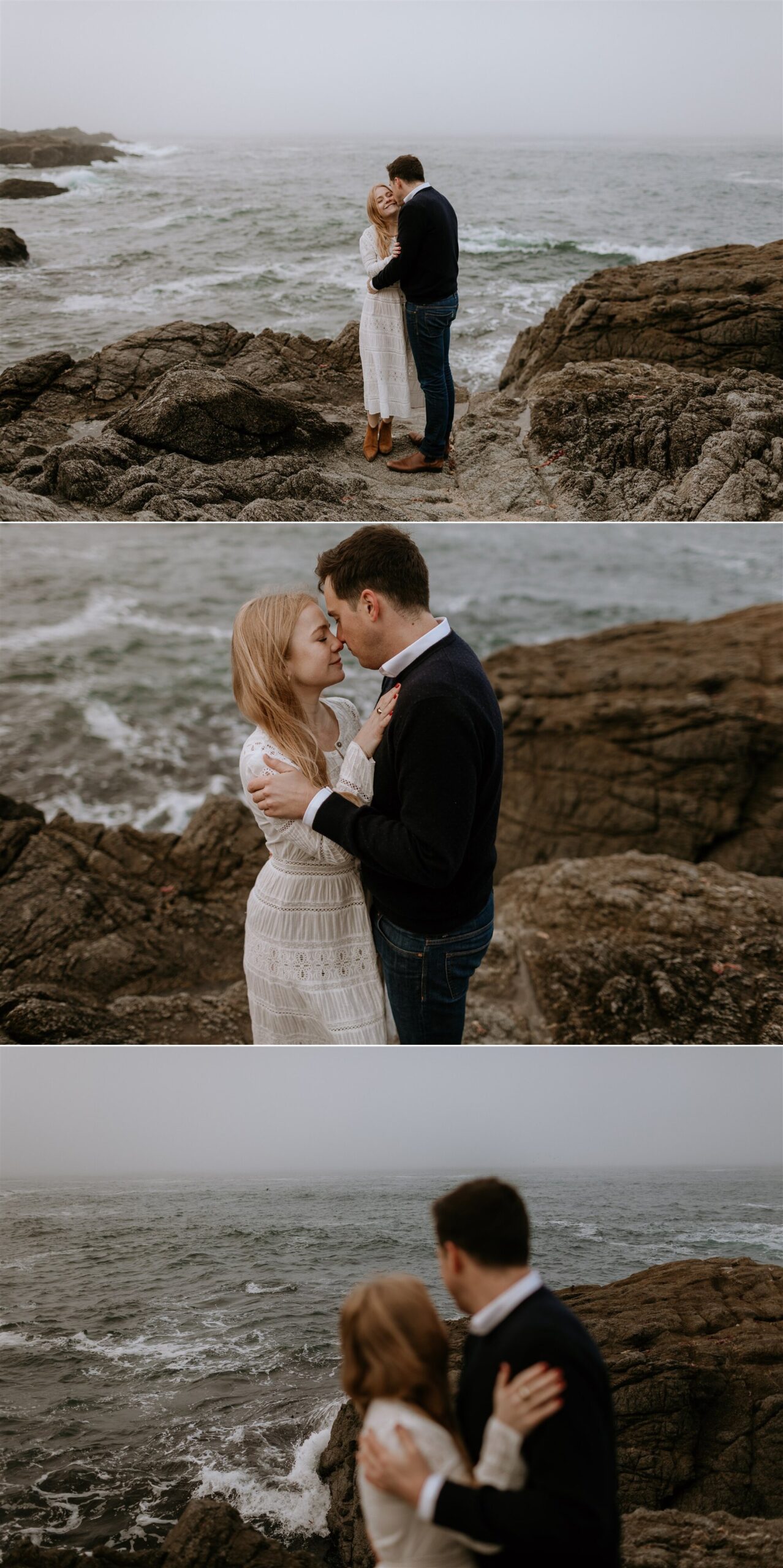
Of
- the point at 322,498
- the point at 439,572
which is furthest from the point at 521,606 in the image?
the point at 322,498

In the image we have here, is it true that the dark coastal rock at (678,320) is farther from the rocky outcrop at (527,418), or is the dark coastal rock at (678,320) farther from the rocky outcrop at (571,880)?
the rocky outcrop at (571,880)

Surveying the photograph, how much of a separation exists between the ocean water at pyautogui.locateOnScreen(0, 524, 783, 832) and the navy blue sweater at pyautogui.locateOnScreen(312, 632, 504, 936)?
4462 millimetres

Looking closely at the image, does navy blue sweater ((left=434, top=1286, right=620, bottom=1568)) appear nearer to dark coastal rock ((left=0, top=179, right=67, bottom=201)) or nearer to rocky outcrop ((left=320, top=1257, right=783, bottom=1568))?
rocky outcrop ((left=320, top=1257, right=783, bottom=1568))

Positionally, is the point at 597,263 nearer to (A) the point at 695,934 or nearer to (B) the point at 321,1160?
(A) the point at 695,934

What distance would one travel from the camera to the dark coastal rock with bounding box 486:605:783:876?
27.1 ft

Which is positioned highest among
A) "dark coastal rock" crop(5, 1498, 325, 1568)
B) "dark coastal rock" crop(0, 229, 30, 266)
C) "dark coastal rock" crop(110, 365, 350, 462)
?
"dark coastal rock" crop(0, 229, 30, 266)

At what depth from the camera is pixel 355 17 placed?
7141 millimetres

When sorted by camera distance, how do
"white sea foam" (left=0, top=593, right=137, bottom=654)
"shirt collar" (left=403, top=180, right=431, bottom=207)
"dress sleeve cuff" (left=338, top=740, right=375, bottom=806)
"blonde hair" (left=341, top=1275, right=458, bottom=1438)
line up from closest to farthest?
"blonde hair" (left=341, top=1275, right=458, bottom=1438) → "dress sleeve cuff" (left=338, top=740, right=375, bottom=806) → "shirt collar" (left=403, top=180, right=431, bottom=207) → "white sea foam" (left=0, top=593, right=137, bottom=654)

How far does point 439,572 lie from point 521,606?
913mm

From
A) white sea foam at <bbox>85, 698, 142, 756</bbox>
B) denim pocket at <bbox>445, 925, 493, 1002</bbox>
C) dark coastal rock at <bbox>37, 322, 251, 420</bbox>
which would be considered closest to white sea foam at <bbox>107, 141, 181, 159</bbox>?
dark coastal rock at <bbox>37, 322, 251, 420</bbox>

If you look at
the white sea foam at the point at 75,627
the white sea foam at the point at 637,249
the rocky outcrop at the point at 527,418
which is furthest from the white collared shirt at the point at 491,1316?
the white sea foam at the point at 75,627

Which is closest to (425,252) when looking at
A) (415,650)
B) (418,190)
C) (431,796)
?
(418,190)

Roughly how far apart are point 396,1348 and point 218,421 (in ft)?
19.3

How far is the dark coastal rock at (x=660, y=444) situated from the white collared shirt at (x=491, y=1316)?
17.0ft
